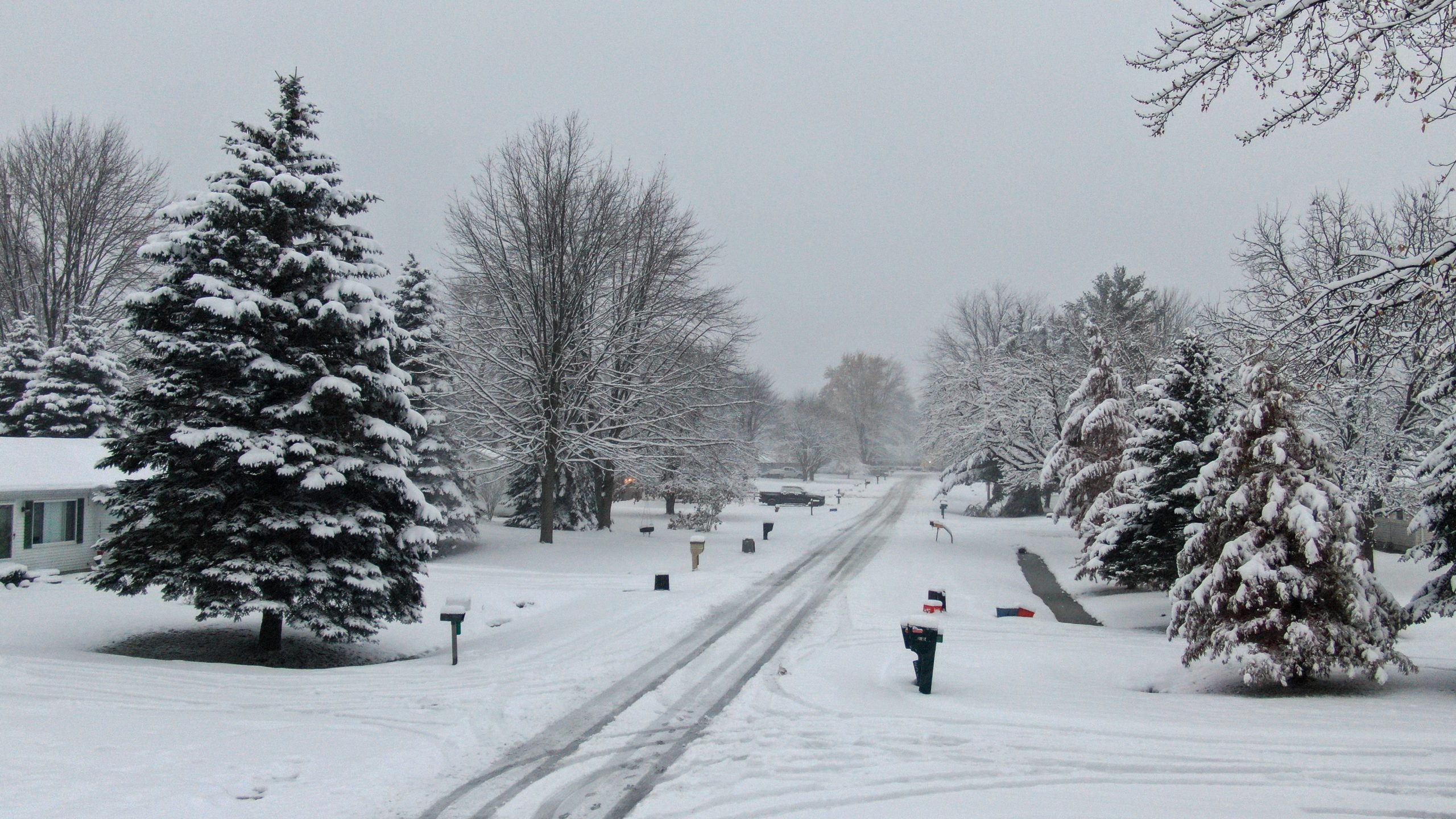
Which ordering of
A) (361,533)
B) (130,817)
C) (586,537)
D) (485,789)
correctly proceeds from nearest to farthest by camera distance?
(130,817), (485,789), (361,533), (586,537)

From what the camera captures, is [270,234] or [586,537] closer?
[270,234]

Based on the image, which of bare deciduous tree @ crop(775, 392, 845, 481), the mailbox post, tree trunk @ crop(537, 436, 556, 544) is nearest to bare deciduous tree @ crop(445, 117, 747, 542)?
tree trunk @ crop(537, 436, 556, 544)

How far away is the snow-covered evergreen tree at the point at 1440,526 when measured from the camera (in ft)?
34.8

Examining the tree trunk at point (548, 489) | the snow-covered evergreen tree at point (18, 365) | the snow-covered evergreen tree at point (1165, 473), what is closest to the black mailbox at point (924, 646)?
the snow-covered evergreen tree at point (1165, 473)

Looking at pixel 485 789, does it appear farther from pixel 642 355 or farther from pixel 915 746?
pixel 642 355

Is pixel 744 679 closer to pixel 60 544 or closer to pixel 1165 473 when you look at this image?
pixel 1165 473

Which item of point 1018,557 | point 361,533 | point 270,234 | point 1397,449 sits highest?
point 270,234

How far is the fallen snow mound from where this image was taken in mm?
12328

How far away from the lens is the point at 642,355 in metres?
26.6

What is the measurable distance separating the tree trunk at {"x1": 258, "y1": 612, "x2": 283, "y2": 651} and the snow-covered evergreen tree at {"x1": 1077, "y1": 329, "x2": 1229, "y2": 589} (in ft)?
56.2

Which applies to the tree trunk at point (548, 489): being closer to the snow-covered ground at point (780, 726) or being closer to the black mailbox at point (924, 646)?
the snow-covered ground at point (780, 726)

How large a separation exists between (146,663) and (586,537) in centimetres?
1740

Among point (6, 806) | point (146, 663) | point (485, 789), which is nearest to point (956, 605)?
point (485, 789)

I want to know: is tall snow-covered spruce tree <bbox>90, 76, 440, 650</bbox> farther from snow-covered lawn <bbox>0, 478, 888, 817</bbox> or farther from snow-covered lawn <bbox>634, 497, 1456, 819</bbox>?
snow-covered lawn <bbox>634, 497, 1456, 819</bbox>
